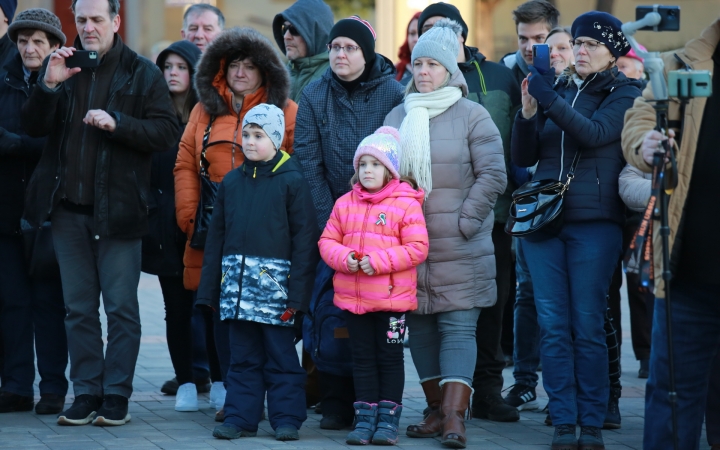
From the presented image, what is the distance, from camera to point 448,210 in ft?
18.9

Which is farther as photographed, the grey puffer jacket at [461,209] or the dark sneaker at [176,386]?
the dark sneaker at [176,386]

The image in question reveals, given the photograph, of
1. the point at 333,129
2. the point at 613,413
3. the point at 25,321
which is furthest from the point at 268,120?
the point at 613,413

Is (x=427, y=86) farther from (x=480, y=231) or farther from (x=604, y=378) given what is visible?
(x=604, y=378)

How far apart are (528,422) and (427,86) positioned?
1973mm

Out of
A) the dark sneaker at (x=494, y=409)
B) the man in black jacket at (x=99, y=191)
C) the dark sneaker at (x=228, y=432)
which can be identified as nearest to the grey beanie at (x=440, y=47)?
the man in black jacket at (x=99, y=191)

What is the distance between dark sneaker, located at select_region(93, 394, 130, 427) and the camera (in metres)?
5.88

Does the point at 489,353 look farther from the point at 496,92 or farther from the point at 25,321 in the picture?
the point at 25,321

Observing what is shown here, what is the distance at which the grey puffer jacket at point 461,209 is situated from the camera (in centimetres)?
571

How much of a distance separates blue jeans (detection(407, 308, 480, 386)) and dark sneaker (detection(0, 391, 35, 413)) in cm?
226

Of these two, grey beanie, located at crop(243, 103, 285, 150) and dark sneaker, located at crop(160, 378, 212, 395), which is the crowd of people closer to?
grey beanie, located at crop(243, 103, 285, 150)

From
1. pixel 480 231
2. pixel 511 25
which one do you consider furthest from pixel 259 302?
pixel 511 25

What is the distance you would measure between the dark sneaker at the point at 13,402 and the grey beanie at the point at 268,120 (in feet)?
6.87

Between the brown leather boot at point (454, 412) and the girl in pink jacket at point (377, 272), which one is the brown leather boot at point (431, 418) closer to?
the brown leather boot at point (454, 412)

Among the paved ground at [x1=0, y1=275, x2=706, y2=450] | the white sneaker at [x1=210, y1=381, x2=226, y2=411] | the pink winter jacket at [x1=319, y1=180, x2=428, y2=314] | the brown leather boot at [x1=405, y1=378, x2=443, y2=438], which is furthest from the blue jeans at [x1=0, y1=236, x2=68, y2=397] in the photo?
the brown leather boot at [x1=405, y1=378, x2=443, y2=438]
